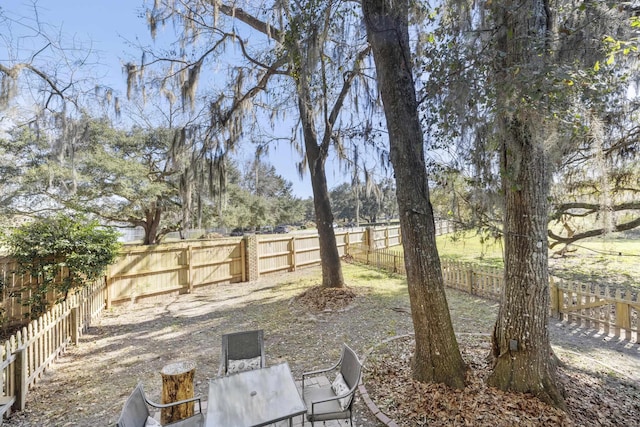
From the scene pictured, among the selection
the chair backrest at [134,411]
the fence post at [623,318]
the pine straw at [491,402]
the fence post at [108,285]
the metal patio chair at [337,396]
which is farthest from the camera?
the fence post at [108,285]

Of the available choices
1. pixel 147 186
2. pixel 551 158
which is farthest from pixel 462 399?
pixel 147 186

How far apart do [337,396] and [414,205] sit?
1768 millimetres

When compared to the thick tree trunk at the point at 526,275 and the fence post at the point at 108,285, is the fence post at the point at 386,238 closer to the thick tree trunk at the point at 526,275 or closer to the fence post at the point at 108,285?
the fence post at the point at 108,285

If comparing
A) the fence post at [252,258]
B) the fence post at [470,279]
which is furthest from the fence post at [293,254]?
the fence post at [470,279]

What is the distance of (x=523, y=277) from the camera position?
2.50 meters

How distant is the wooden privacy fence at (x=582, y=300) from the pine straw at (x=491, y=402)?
0.98 meters

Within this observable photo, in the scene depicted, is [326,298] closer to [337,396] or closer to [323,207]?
[323,207]

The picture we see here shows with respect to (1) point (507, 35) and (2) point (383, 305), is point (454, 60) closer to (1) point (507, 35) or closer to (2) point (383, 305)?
(1) point (507, 35)

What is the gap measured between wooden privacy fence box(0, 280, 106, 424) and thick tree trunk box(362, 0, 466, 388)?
3753mm

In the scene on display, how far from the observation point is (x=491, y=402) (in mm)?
2389

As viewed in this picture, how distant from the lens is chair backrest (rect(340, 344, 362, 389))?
7.25ft

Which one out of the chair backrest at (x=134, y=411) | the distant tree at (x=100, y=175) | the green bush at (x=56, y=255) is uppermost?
the distant tree at (x=100, y=175)

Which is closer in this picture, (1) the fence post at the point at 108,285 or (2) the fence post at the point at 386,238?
(1) the fence post at the point at 108,285

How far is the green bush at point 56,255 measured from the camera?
4.54m
